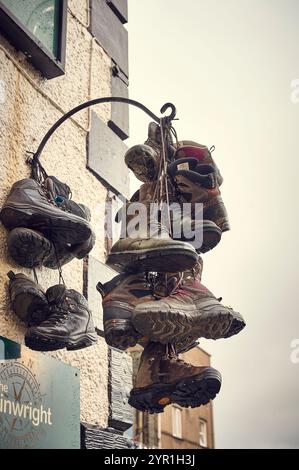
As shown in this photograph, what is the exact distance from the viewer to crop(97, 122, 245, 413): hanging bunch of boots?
3084 mm

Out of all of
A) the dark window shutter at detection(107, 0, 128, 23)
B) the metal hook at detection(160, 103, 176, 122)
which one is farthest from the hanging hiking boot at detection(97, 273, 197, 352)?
the dark window shutter at detection(107, 0, 128, 23)

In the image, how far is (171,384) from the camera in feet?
10.4

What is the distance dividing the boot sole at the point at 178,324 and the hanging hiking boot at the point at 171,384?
137mm

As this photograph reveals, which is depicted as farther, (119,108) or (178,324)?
(119,108)

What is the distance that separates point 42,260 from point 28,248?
0.17 meters

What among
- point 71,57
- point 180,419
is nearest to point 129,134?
point 71,57

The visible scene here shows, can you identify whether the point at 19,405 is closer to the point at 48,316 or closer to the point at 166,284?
the point at 48,316

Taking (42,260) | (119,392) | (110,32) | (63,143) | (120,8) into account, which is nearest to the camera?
(42,260)

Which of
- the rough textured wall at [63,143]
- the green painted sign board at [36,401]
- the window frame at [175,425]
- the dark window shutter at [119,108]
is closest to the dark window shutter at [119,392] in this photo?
the rough textured wall at [63,143]

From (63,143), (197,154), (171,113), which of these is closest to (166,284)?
(197,154)

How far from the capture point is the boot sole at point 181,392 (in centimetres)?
314

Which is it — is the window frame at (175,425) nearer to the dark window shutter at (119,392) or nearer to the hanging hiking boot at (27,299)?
the dark window shutter at (119,392)

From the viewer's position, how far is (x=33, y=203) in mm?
3562
